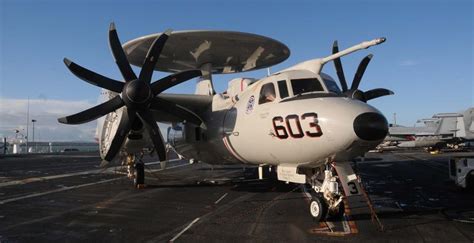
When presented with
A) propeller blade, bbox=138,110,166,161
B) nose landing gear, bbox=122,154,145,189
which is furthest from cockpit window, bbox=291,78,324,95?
nose landing gear, bbox=122,154,145,189

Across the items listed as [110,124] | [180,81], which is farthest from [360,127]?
[110,124]

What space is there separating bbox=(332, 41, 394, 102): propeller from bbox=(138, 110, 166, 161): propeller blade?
7.72m

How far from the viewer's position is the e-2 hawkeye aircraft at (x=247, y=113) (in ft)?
33.6

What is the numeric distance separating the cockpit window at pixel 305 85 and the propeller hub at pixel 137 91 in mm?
5201

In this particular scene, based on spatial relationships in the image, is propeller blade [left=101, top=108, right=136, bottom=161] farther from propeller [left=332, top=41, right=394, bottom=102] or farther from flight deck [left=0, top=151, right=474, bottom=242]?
propeller [left=332, top=41, right=394, bottom=102]

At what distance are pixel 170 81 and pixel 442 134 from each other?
2540 inches

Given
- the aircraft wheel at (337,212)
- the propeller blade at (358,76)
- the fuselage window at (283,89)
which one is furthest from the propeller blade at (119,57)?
the propeller blade at (358,76)

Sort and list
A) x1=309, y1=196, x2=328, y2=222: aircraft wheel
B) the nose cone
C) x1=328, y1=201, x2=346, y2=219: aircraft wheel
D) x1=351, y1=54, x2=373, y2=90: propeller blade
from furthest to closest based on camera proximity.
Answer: x1=351, y1=54, x2=373, y2=90: propeller blade, x1=328, y1=201, x2=346, y2=219: aircraft wheel, x1=309, y1=196, x2=328, y2=222: aircraft wheel, the nose cone

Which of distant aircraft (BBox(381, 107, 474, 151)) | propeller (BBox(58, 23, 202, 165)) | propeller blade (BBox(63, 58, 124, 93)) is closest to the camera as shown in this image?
propeller (BBox(58, 23, 202, 165))

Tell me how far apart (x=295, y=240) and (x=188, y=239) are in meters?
2.26

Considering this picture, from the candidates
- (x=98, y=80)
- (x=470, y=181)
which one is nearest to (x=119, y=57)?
(x=98, y=80)

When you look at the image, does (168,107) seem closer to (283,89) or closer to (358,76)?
(283,89)

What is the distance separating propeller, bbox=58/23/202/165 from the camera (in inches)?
552

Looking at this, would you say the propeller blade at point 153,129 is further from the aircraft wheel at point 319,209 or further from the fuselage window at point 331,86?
the aircraft wheel at point 319,209
